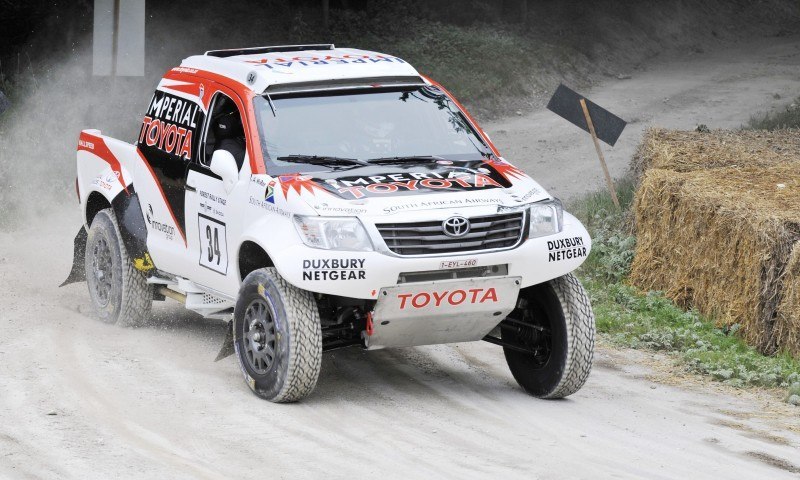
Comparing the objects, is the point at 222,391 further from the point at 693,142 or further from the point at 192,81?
the point at 693,142

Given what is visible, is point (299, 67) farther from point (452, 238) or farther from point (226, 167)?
point (452, 238)

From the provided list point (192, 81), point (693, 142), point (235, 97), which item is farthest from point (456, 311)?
point (693, 142)

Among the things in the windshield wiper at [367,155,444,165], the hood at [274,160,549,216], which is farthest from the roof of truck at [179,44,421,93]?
the hood at [274,160,549,216]

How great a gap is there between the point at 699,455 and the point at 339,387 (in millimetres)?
2545

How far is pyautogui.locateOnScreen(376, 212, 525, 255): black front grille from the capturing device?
25.0ft

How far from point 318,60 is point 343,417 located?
2.75m

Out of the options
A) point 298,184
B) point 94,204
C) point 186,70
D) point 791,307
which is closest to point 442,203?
point 298,184

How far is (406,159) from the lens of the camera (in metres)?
8.55

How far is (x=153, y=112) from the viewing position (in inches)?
392

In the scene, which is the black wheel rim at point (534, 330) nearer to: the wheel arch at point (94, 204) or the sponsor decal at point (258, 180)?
the sponsor decal at point (258, 180)

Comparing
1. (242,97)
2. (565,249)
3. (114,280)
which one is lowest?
(114,280)

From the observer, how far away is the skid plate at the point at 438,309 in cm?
766

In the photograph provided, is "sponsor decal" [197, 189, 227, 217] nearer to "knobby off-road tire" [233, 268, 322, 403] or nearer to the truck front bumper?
"knobby off-road tire" [233, 268, 322, 403]

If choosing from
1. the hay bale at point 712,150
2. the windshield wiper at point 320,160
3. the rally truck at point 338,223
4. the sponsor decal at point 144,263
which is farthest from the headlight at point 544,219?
the hay bale at point 712,150
